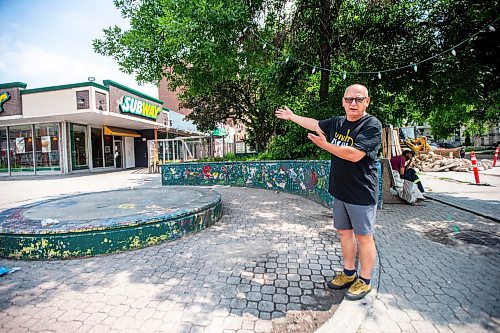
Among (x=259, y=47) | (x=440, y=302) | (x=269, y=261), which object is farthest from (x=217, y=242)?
(x=259, y=47)

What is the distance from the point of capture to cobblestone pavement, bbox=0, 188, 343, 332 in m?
2.26

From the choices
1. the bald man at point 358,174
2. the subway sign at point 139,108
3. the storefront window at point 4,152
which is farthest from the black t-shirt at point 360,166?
the storefront window at point 4,152

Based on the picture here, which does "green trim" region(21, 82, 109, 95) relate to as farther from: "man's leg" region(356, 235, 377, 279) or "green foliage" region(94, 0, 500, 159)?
"man's leg" region(356, 235, 377, 279)

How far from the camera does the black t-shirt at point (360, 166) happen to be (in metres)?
2.33

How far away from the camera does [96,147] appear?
20281mm

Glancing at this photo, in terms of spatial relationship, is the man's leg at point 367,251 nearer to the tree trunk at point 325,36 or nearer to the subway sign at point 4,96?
the tree trunk at point 325,36

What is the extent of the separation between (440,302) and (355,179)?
4.69 ft

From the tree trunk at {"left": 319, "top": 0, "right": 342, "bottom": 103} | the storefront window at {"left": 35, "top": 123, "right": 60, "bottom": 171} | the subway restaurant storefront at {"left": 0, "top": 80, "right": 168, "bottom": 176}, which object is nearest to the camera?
the tree trunk at {"left": 319, "top": 0, "right": 342, "bottom": 103}

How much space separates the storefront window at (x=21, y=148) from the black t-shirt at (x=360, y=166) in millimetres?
22207

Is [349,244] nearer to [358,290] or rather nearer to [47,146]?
[358,290]

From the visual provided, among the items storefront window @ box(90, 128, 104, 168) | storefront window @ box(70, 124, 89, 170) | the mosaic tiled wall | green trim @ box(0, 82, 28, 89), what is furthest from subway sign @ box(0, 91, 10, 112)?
the mosaic tiled wall

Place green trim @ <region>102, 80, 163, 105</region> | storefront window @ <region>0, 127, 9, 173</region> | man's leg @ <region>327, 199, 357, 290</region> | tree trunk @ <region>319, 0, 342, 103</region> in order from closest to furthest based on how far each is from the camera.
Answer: man's leg @ <region>327, 199, 357, 290</region> < tree trunk @ <region>319, 0, 342, 103</region> < green trim @ <region>102, 80, 163, 105</region> < storefront window @ <region>0, 127, 9, 173</region>

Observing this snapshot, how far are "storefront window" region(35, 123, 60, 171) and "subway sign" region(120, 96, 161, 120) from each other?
467cm

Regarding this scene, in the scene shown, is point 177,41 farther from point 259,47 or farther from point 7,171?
point 7,171
